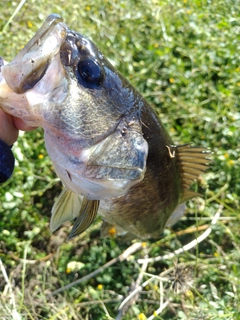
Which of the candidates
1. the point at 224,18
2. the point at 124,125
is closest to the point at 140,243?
the point at 124,125

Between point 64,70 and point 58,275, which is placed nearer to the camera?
point 64,70

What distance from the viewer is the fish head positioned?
1078 mm

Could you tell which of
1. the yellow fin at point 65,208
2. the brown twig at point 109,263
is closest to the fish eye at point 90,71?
the yellow fin at point 65,208

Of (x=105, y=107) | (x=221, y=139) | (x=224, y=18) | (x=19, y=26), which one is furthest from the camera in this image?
(x=224, y=18)

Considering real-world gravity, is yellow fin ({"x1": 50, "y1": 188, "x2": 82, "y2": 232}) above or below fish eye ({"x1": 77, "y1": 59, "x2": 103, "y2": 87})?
below

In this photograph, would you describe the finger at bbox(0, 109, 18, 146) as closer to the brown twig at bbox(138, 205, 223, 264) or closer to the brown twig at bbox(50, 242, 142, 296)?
the brown twig at bbox(50, 242, 142, 296)

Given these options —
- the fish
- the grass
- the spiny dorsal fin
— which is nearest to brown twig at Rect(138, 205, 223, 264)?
the grass

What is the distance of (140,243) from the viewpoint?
2414 mm

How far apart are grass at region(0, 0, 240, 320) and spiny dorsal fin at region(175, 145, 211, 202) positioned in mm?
518

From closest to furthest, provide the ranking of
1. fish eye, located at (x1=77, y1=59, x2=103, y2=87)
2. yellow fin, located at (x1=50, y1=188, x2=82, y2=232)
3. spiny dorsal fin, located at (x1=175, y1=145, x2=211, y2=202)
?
1. fish eye, located at (x1=77, y1=59, x2=103, y2=87)
2. yellow fin, located at (x1=50, y1=188, x2=82, y2=232)
3. spiny dorsal fin, located at (x1=175, y1=145, x2=211, y2=202)

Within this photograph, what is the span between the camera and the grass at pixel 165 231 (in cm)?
216

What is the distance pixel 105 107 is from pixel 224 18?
267 centimetres

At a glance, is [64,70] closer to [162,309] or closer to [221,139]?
[162,309]

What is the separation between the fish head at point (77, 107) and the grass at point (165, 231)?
3.43 feet
